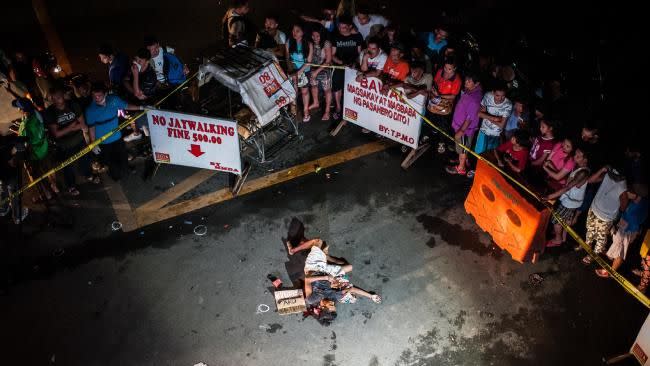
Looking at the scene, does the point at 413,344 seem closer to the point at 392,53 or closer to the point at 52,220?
the point at 392,53

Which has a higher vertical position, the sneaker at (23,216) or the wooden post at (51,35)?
the wooden post at (51,35)

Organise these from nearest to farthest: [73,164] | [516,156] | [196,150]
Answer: [516,156] < [196,150] < [73,164]

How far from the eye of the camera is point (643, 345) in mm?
5691

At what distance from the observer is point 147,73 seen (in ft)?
28.0

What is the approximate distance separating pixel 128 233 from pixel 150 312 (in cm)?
156

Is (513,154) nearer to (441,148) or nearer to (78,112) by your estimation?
(441,148)

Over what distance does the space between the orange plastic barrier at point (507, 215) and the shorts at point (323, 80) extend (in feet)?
10.9

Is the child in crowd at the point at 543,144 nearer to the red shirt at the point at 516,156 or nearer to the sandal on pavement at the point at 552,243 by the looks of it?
the red shirt at the point at 516,156

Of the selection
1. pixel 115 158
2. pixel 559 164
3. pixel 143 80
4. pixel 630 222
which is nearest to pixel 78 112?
pixel 115 158

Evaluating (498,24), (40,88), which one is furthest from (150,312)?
(498,24)

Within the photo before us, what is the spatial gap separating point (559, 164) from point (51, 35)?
11231mm

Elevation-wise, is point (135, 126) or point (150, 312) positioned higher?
point (135, 126)

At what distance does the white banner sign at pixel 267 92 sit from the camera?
7.96 metres

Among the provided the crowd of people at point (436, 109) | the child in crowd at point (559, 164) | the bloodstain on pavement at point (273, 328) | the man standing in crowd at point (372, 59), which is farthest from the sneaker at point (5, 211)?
the child in crowd at point (559, 164)
